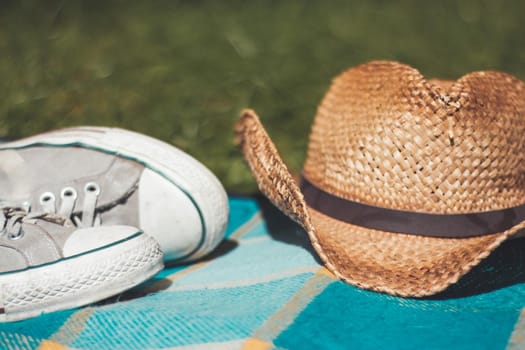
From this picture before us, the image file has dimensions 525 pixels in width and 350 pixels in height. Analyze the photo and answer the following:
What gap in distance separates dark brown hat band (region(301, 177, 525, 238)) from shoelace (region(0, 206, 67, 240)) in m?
0.67

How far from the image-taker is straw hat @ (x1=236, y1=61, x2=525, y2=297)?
136 centimetres

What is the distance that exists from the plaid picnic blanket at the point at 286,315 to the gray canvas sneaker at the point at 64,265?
0.11ft

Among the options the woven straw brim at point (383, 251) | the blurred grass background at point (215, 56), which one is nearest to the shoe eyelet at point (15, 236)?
the woven straw brim at point (383, 251)

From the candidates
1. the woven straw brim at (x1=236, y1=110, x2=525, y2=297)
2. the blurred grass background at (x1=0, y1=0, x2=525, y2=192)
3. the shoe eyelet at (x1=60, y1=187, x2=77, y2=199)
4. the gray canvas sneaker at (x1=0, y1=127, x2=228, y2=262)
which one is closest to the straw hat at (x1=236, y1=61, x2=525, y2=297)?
the woven straw brim at (x1=236, y1=110, x2=525, y2=297)

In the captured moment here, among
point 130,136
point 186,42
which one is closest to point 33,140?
point 130,136

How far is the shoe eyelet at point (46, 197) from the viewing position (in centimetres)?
155

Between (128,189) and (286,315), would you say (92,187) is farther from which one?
(286,315)

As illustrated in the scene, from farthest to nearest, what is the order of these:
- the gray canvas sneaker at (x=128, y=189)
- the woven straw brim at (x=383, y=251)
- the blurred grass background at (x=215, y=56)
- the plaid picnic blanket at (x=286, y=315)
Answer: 1. the blurred grass background at (x=215, y=56)
2. the gray canvas sneaker at (x=128, y=189)
3. the woven straw brim at (x=383, y=251)
4. the plaid picnic blanket at (x=286, y=315)

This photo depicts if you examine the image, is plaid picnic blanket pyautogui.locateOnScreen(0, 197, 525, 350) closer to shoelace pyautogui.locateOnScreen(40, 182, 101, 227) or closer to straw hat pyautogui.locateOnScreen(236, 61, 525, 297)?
straw hat pyautogui.locateOnScreen(236, 61, 525, 297)

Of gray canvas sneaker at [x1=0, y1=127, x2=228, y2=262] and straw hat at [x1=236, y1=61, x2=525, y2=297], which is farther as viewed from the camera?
gray canvas sneaker at [x1=0, y1=127, x2=228, y2=262]

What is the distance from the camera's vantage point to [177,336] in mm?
1193

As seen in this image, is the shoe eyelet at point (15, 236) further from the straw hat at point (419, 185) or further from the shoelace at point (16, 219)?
the straw hat at point (419, 185)

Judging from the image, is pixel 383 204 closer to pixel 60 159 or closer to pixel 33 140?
pixel 60 159

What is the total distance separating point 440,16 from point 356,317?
131 inches
